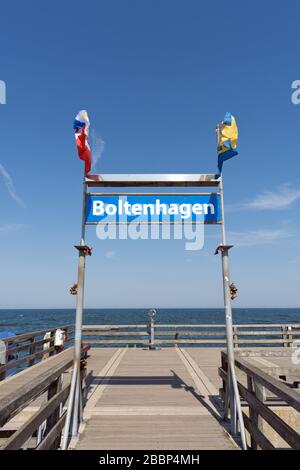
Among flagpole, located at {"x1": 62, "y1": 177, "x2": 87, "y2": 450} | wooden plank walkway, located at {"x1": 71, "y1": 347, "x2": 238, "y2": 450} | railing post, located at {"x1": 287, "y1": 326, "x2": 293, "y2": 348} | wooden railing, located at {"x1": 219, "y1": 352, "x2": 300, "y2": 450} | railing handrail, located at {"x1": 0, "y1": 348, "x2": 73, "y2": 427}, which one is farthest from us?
railing post, located at {"x1": 287, "y1": 326, "x2": 293, "y2": 348}

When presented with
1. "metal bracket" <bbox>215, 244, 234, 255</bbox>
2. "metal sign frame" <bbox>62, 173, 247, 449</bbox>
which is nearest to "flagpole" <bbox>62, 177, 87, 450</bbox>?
"metal sign frame" <bbox>62, 173, 247, 449</bbox>

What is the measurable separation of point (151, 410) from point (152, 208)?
385cm

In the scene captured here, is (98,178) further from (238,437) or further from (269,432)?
(269,432)

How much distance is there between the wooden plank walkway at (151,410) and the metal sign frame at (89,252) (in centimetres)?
28

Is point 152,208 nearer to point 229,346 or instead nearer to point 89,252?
point 89,252

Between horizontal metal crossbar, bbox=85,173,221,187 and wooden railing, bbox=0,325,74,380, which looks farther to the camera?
wooden railing, bbox=0,325,74,380

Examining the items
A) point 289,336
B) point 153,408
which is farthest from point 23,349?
point 289,336

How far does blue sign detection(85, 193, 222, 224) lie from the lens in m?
5.57

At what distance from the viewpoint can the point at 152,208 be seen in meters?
5.64

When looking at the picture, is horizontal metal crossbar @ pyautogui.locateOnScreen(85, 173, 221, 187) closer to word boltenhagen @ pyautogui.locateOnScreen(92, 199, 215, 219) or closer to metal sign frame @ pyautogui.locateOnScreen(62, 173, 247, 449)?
metal sign frame @ pyautogui.locateOnScreen(62, 173, 247, 449)

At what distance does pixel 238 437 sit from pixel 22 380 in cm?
622

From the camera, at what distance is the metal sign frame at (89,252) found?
15.6ft

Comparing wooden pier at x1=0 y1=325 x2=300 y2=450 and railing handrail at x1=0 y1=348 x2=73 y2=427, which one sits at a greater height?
railing handrail at x1=0 y1=348 x2=73 y2=427

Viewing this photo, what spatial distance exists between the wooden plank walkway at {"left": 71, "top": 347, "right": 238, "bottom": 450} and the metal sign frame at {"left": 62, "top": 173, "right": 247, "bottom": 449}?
11.2 inches
